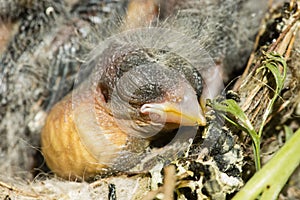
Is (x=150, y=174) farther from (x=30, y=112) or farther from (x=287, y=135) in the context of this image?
(x=30, y=112)

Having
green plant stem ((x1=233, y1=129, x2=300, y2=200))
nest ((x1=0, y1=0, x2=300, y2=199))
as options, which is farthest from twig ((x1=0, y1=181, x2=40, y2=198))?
green plant stem ((x1=233, y1=129, x2=300, y2=200))

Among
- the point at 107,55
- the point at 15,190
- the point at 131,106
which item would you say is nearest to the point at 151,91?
the point at 131,106

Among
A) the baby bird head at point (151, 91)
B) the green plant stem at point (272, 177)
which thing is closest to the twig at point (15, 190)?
the baby bird head at point (151, 91)

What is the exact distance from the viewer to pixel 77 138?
129cm

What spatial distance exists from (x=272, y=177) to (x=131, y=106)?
33 cm

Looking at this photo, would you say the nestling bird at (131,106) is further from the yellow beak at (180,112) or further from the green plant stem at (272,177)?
the green plant stem at (272,177)

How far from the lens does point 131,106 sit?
1.23 meters

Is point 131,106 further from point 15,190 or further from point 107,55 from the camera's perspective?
point 15,190

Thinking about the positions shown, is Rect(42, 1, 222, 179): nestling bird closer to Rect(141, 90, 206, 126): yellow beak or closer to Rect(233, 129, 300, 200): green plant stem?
Rect(141, 90, 206, 126): yellow beak

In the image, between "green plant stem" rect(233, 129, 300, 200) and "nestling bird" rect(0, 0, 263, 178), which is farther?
"nestling bird" rect(0, 0, 263, 178)

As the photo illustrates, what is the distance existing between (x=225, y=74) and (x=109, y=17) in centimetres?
35

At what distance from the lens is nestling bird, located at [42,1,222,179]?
1.18m

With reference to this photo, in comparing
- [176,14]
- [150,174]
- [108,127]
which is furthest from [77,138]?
[176,14]

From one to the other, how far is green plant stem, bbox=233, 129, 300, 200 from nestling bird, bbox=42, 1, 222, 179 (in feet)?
0.50
